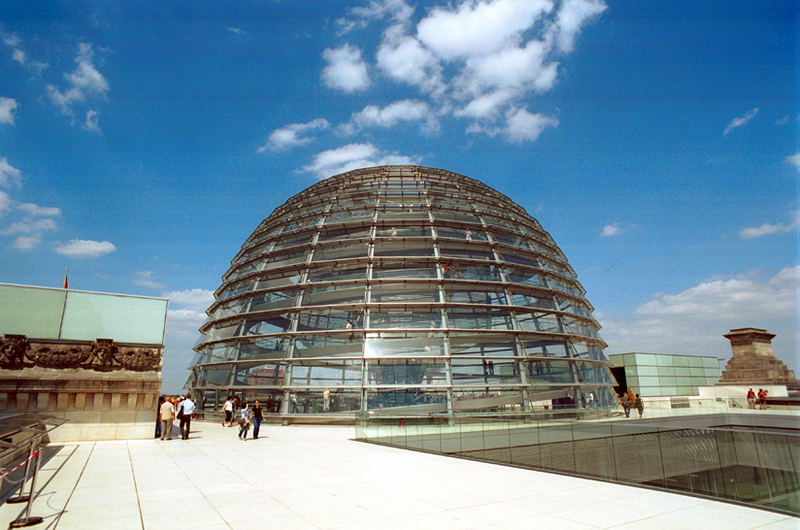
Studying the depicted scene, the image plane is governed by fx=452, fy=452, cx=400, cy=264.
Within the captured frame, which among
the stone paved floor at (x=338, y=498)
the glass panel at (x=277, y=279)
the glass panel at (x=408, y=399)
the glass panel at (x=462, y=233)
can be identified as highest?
the glass panel at (x=462, y=233)

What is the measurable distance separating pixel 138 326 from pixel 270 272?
900cm

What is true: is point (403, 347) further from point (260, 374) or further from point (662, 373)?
point (662, 373)

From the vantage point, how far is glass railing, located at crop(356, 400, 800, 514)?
25.3 feet

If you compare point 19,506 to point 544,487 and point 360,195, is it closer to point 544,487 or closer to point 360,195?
point 544,487

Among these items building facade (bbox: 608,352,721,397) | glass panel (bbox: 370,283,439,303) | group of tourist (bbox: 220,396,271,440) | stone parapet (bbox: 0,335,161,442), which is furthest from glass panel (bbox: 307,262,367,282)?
building facade (bbox: 608,352,721,397)

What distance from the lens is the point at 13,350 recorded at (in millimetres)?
17219

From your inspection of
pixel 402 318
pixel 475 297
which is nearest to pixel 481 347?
pixel 475 297

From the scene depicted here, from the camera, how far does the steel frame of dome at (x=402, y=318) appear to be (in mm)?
22391

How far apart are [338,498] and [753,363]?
5406cm

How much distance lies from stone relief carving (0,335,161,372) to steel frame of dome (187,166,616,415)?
5916mm

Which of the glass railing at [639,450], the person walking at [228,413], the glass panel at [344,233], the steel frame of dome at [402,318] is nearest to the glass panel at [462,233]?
the steel frame of dome at [402,318]

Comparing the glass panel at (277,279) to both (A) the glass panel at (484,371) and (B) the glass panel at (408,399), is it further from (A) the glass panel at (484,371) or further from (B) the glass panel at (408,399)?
(A) the glass panel at (484,371)

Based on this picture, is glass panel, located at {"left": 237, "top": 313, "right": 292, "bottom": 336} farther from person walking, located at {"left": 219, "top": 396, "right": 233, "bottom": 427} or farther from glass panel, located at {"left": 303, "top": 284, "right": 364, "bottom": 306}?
person walking, located at {"left": 219, "top": 396, "right": 233, "bottom": 427}

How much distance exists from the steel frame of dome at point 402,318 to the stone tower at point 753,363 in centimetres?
2924
